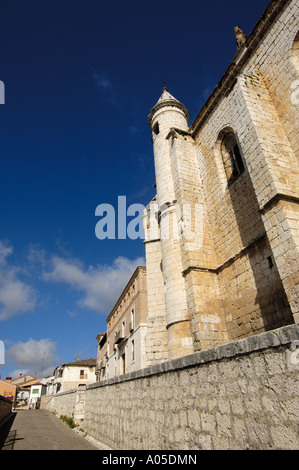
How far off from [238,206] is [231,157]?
2.15 meters

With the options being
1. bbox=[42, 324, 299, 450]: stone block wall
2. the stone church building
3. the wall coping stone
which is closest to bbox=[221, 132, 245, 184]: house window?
the stone church building

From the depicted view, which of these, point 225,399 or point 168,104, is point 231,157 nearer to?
point 168,104

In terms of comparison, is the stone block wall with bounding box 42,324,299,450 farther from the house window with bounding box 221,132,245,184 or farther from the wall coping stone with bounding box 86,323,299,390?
the house window with bounding box 221,132,245,184

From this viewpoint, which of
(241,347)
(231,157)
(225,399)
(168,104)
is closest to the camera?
(241,347)

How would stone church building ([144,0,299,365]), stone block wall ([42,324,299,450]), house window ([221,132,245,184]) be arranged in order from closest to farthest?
stone block wall ([42,324,299,450])
stone church building ([144,0,299,365])
house window ([221,132,245,184])

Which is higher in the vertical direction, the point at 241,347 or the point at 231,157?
the point at 231,157

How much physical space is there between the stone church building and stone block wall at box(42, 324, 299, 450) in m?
2.62

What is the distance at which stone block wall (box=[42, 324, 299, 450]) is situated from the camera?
235 cm

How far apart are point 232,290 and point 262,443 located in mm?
5458

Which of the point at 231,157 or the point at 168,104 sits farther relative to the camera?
the point at 168,104

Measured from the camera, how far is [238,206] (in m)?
8.19

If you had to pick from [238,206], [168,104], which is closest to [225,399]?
[238,206]

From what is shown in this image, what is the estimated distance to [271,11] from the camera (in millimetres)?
8031

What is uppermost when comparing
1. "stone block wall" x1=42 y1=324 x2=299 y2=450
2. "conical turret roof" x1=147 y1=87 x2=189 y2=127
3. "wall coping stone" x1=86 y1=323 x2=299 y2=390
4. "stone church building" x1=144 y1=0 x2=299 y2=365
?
"conical turret roof" x1=147 y1=87 x2=189 y2=127
